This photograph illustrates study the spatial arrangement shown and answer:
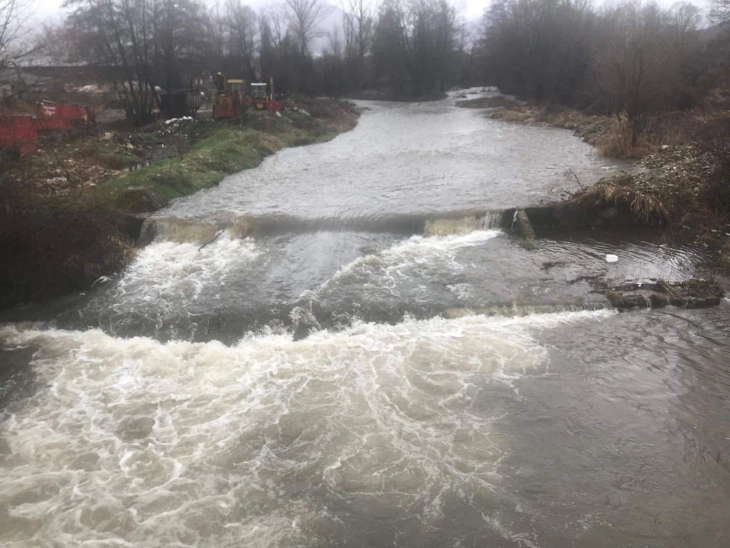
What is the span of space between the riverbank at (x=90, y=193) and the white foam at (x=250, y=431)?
72.0 inches

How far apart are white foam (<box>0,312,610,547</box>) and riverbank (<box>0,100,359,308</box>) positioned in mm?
1829

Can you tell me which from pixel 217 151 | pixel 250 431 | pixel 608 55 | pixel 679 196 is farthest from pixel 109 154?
pixel 608 55

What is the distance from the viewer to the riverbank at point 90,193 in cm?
987

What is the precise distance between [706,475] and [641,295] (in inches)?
166

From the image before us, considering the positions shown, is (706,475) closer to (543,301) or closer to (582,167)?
(543,301)

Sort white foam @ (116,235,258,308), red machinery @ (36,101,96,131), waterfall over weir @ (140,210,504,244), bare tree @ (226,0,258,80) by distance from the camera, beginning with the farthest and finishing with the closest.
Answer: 1. bare tree @ (226,0,258,80)
2. red machinery @ (36,101,96,131)
3. waterfall over weir @ (140,210,504,244)
4. white foam @ (116,235,258,308)

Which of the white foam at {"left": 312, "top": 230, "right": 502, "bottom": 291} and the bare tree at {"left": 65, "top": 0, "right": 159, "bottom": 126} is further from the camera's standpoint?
the bare tree at {"left": 65, "top": 0, "right": 159, "bottom": 126}

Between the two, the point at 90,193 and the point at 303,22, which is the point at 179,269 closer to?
the point at 90,193

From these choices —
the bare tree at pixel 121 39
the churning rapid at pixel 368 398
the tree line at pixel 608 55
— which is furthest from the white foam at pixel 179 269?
the bare tree at pixel 121 39

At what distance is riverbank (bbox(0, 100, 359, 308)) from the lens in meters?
9.87

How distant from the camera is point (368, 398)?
6859mm

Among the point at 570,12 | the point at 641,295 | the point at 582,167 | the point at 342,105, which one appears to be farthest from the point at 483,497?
the point at 570,12

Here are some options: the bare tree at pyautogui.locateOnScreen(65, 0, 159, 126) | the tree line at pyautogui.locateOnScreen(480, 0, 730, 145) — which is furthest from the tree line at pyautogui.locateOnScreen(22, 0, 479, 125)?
the tree line at pyautogui.locateOnScreen(480, 0, 730, 145)

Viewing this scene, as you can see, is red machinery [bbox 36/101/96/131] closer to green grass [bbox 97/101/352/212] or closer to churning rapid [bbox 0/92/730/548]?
green grass [bbox 97/101/352/212]
